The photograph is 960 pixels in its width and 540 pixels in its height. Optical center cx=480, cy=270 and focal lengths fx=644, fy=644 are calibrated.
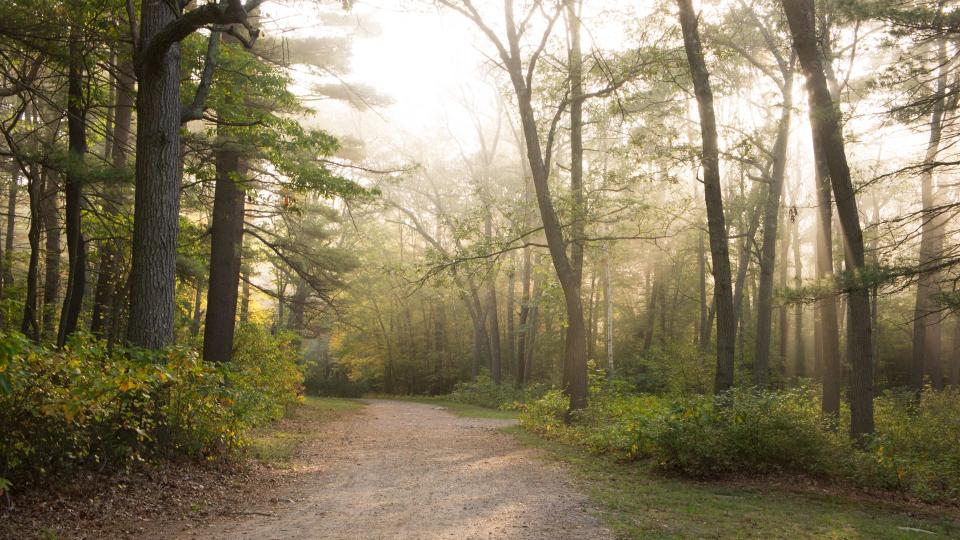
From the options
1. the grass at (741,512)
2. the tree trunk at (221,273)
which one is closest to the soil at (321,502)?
the grass at (741,512)

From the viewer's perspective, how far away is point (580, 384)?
12.8m

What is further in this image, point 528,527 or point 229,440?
point 229,440

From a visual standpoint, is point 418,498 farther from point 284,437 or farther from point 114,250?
point 114,250

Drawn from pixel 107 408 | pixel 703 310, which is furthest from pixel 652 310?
pixel 107 408

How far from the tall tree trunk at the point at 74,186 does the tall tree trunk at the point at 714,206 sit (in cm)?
898

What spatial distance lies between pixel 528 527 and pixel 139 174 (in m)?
5.61

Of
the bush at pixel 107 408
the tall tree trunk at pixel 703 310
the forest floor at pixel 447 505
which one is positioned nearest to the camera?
the bush at pixel 107 408

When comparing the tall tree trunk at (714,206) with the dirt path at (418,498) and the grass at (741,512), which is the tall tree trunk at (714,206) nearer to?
the grass at (741,512)

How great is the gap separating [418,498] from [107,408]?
3.09 meters

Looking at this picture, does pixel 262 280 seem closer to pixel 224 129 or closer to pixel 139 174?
pixel 224 129

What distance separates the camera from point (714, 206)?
10211 millimetres

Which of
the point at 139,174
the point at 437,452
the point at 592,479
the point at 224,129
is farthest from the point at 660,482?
the point at 224,129

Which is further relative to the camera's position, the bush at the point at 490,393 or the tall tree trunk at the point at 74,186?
the bush at the point at 490,393

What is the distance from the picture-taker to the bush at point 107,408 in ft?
16.0
